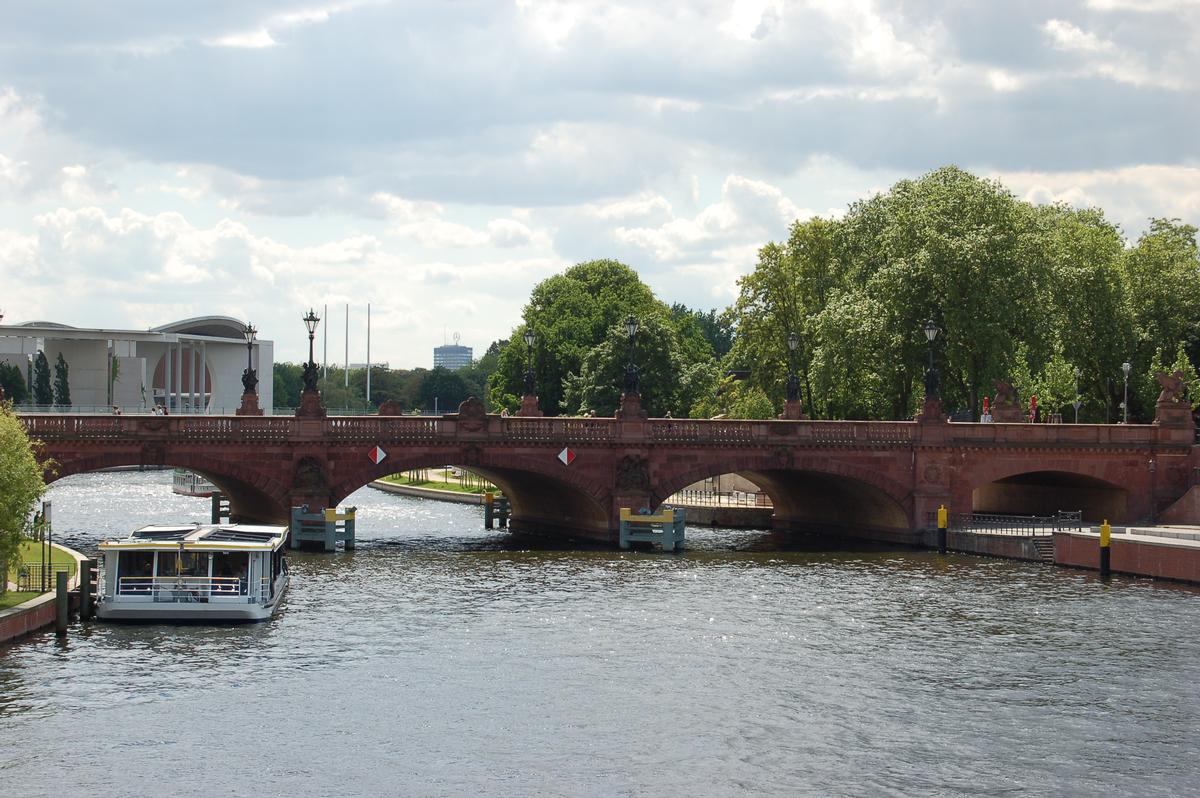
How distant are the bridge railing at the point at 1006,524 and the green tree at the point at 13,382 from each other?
109950mm

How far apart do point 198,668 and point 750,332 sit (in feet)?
263

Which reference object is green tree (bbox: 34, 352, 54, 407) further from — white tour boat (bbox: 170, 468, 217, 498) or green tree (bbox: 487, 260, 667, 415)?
green tree (bbox: 487, 260, 667, 415)

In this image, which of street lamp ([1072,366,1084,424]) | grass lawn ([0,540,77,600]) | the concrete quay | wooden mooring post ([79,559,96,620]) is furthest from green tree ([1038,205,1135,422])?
wooden mooring post ([79,559,96,620])

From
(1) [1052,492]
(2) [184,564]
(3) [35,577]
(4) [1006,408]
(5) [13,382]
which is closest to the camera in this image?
(3) [35,577]

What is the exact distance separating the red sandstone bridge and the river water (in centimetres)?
832

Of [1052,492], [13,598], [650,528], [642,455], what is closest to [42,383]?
[642,455]

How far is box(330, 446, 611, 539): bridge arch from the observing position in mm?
79625

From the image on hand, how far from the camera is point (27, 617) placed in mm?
51250

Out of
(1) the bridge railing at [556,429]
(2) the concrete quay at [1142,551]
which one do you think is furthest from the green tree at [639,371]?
(2) the concrete quay at [1142,551]

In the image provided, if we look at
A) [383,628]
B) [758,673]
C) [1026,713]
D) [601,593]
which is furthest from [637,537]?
[1026,713]

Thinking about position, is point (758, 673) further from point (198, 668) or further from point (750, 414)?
point (750, 414)

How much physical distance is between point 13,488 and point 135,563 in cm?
662

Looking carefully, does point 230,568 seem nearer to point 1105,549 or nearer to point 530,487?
point 530,487

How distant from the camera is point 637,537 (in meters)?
81.1
